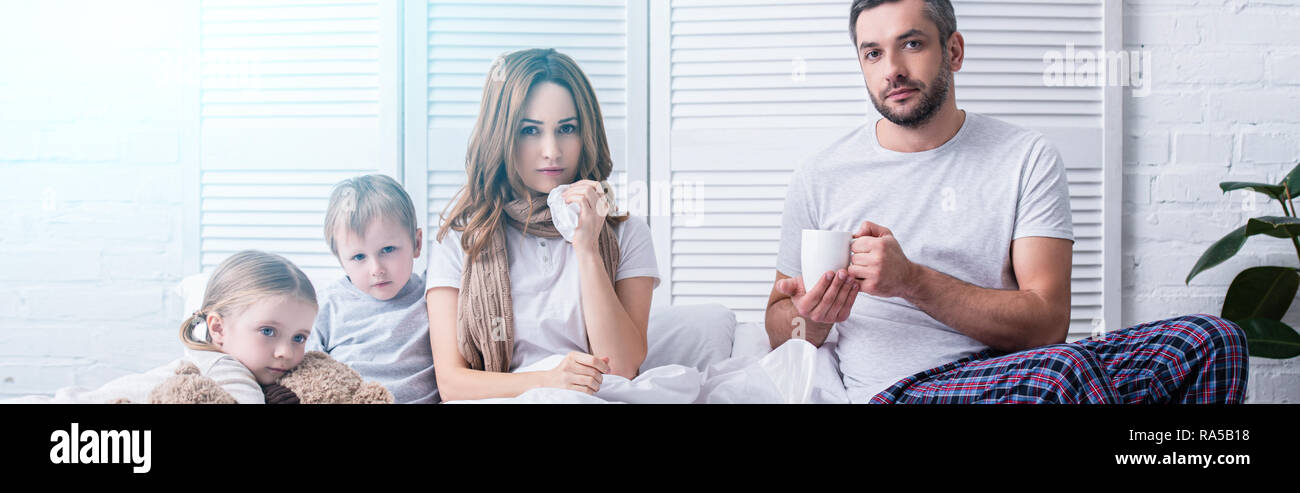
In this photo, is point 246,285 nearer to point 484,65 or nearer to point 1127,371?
point 484,65

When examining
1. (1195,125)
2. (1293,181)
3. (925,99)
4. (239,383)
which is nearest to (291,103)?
(239,383)

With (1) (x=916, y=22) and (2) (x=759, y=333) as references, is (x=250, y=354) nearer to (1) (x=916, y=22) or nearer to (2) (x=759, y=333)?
(2) (x=759, y=333)

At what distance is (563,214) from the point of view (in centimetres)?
99

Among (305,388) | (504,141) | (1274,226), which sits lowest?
(305,388)

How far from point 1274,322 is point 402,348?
1325 mm

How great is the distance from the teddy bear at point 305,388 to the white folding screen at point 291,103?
198 millimetres

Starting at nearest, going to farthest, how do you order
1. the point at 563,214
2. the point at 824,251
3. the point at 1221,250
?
the point at 824,251
the point at 563,214
the point at 1221,250

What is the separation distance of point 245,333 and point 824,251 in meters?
0.76

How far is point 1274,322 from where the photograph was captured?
110cm

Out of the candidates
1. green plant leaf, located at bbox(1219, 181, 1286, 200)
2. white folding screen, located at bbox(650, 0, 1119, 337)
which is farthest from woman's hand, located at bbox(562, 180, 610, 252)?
green plant leaf, located at bbox(1219, 181, 1286, 200)

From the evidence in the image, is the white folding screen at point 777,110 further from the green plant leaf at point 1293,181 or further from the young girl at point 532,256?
the green plant leaf at point 1293,181

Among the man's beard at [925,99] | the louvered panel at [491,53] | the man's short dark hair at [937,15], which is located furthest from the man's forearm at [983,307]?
Answer: the louvered panel at [491,53]

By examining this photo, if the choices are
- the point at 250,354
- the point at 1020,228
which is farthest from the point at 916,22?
the point at 250,354

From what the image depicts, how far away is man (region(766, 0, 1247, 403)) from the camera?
2.85ft
